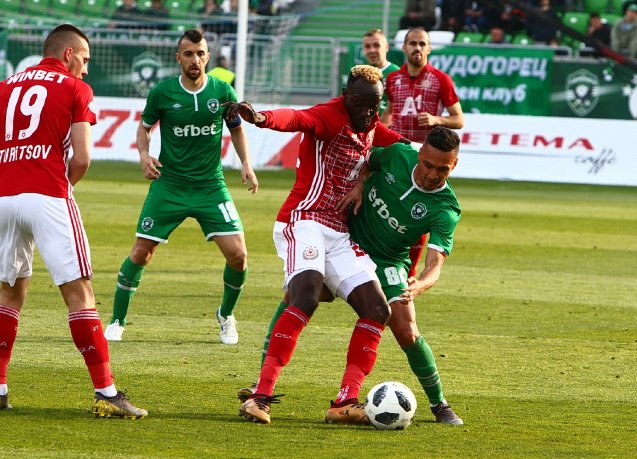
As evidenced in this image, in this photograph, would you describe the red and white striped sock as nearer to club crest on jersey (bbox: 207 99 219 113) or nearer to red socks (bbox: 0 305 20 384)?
red socks (bbox: 0 305 20 384)

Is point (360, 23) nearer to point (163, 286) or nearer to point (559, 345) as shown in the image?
point (163, 286)

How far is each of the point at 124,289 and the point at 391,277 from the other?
2.78 m

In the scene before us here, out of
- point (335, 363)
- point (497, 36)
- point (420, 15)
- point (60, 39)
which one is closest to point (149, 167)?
point (335, 363)

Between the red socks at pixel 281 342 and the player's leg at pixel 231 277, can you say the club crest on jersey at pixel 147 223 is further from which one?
the red socks at pixel 281 342

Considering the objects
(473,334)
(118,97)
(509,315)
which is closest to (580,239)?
(509,315)

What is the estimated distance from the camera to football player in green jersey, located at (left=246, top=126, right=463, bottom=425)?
623cm


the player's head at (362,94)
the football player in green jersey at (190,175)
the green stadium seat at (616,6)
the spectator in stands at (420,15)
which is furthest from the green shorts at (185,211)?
the green stadium seat at (616,6)

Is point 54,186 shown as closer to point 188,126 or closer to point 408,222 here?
point 408,222

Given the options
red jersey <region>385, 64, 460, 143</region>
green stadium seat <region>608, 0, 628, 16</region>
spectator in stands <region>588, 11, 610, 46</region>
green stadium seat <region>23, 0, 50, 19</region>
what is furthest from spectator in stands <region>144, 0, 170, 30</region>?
red jersey <region>385, 64, 460, 143</region>

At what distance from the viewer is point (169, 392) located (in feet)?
22.2

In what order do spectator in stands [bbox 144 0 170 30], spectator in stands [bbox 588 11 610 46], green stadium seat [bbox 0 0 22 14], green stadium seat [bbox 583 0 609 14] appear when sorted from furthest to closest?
green stadium seat [bbox 0 0 22 14] → green stadium seat [bbox 583 0 609 14] → spectator in stands [bbox 144 0 170 30] → spectator in stands [bbox 588 11 610 46]

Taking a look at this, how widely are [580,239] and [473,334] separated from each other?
23.0 feet

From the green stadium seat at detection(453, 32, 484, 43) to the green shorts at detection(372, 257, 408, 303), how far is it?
841 inches

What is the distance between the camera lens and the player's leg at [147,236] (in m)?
8.59
